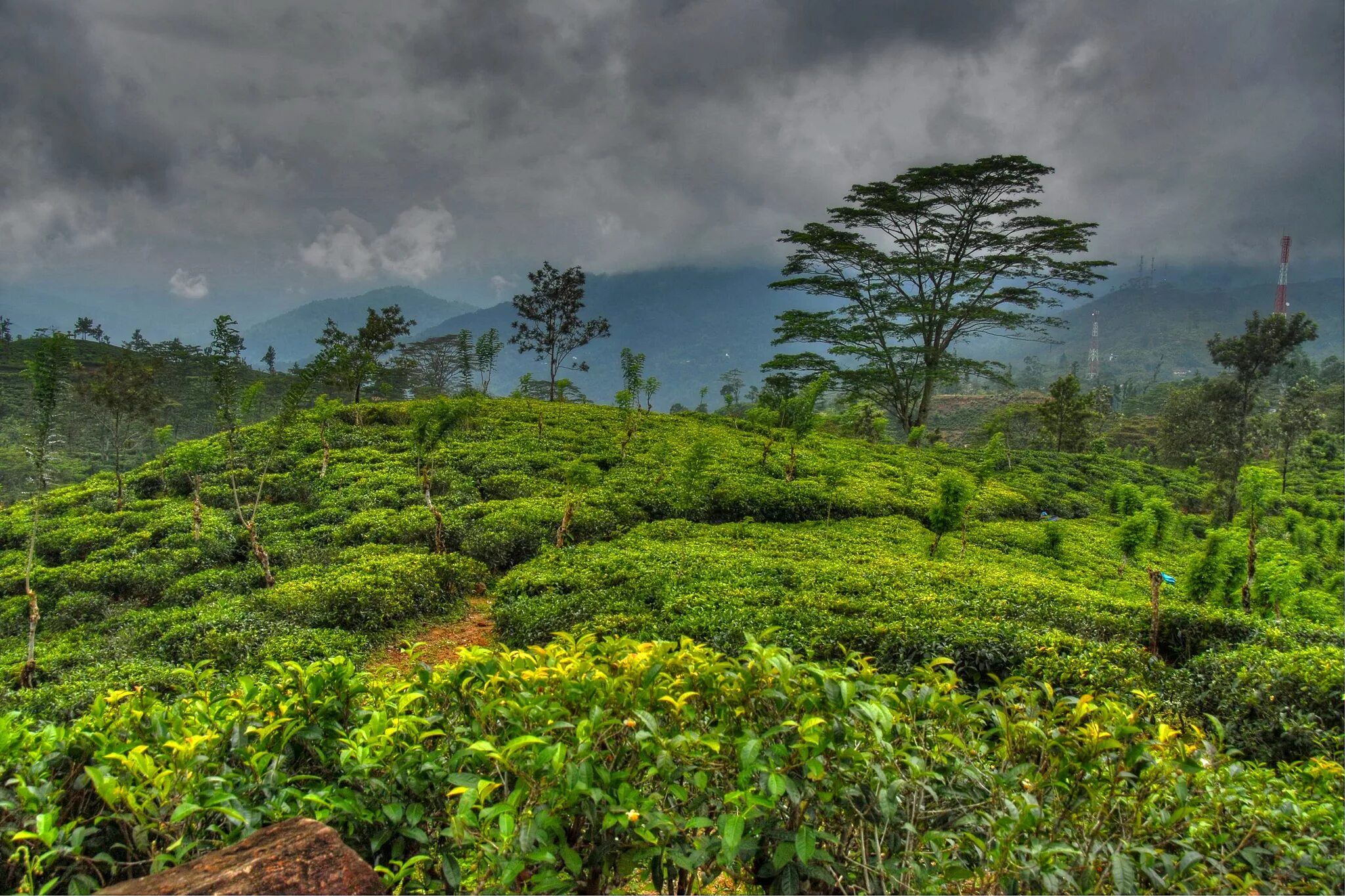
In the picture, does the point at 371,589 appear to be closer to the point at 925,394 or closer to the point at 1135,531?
the point at 1135,531

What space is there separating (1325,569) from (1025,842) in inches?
705

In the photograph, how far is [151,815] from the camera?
172cm

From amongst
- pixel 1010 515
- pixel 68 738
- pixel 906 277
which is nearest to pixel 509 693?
pixel 68 738

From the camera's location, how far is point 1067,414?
31188 mm

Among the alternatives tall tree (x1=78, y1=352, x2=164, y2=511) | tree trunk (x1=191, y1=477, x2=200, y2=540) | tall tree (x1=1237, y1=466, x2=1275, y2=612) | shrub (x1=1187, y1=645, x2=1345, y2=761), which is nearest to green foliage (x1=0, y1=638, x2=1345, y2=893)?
shrub (x1=1187, y1=645, x2=1345, y2=761)

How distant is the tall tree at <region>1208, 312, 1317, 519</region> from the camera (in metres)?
20.7

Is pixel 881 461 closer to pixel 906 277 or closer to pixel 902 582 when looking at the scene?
pixel 906 277

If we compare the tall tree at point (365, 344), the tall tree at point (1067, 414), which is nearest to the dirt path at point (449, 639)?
the tall tree at point (365, 344)

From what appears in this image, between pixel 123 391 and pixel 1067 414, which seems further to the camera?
pixel 1067 414

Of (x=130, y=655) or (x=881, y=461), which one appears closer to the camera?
(x=130, y=655)

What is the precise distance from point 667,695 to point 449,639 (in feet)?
20.6

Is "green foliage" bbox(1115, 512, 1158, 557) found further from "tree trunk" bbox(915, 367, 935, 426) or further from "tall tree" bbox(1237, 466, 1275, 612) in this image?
"tree trunk" bbox(915, 367, 935, 426)

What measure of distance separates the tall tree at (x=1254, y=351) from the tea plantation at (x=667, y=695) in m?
14.5

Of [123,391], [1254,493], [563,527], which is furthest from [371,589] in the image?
[123,391]
